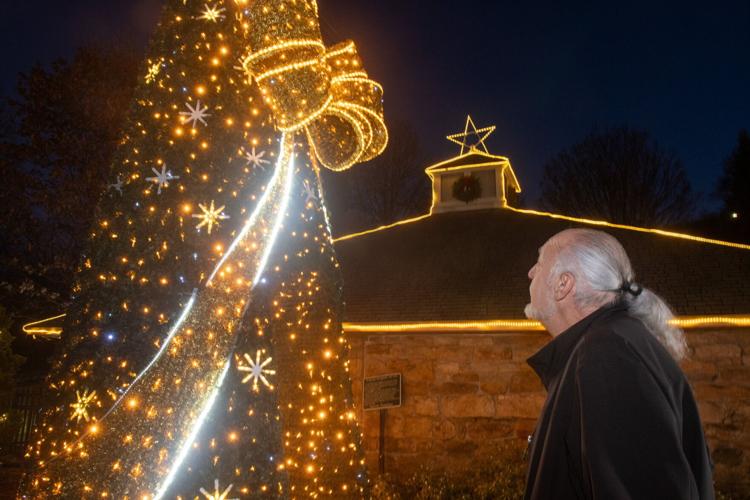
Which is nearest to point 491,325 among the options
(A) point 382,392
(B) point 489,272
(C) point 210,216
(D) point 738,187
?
(B) point 489,272

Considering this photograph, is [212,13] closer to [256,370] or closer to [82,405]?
[256,370]

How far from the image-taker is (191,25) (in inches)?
73.4

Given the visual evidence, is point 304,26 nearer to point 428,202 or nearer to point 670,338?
point 670,338

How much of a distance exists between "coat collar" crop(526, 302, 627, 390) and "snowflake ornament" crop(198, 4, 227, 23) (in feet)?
5.71

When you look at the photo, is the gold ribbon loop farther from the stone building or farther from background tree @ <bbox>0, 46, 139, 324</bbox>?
background tree @ <bbox>0, 46, 139, 324</bbox>

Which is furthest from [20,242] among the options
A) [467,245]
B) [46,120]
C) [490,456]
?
[490,456]

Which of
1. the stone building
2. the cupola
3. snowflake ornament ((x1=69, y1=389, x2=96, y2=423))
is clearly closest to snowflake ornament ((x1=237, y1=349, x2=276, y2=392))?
snowflake ornament ((x1=69, y1=389, x2=96, y2=423))

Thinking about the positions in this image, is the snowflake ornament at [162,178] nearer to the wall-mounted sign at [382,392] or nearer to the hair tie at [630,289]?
the hair tie at [630,289]

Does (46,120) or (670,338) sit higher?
(46,120)

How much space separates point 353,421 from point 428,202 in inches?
854

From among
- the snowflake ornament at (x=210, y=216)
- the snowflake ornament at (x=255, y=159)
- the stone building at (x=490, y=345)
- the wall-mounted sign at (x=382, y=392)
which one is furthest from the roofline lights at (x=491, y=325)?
the snowflake ornament at (x=210, y=216)

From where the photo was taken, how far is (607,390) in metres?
1.29

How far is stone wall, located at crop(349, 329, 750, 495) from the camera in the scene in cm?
627

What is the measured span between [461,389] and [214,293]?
19.6ft
